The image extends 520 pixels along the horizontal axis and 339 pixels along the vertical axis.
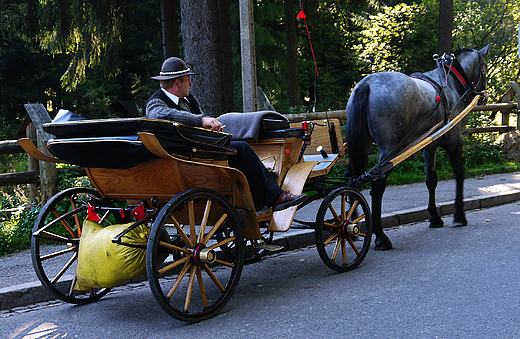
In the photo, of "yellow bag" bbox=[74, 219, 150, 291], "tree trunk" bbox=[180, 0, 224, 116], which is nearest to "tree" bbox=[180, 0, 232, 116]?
"tree trunk" bbox=[180, 0, 224, 116]

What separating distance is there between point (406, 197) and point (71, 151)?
260 inches

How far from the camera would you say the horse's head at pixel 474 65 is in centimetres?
750

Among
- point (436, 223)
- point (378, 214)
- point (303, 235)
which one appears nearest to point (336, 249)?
point (378, 214)

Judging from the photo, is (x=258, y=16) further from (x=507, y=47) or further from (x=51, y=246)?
(x=51, y=246)

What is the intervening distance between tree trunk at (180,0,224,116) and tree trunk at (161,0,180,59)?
3.87 metres

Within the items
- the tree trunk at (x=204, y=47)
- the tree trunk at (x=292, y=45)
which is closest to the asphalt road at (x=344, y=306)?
the tree trunk at (x=204, y=47)

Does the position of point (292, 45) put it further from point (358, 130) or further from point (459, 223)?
point (358, 130)

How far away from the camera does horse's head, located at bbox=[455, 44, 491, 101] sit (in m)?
7.50

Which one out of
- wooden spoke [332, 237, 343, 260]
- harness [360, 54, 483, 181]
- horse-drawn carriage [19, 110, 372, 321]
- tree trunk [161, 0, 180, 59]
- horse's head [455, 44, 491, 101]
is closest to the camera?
horse-drawn carriage [19, 110, 372, 321]

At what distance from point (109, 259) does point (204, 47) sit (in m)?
5.02

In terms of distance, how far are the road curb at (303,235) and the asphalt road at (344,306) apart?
0.17 metres

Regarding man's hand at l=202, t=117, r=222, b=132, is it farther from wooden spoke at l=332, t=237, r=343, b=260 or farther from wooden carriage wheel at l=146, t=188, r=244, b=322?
wooden spoke at l=332, t=237, r=343, b=260

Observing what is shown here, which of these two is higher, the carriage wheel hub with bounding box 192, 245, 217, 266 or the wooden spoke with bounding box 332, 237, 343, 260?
the carriage wheel hub with bounding box 192, 245, 217, 266

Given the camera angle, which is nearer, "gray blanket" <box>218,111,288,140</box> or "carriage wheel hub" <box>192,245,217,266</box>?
"carriage wheel hub" <box>192,245,217,266</box>
